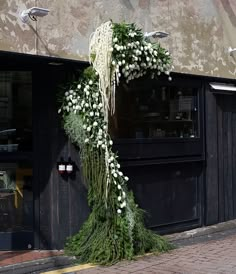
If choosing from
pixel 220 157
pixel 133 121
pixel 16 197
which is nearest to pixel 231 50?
pixel 220 157

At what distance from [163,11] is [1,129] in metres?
3.23

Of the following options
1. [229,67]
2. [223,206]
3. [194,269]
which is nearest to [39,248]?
[194,269]

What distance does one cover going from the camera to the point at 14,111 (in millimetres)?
7434

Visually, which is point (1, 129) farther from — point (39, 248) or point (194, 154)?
point (194, 154)

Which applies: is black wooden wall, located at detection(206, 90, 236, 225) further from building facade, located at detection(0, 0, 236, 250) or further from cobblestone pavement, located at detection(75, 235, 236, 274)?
cobblestone pavement, located at detection(75, 235, 236, 274)

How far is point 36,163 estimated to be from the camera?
7242 mm

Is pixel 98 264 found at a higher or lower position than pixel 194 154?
lower

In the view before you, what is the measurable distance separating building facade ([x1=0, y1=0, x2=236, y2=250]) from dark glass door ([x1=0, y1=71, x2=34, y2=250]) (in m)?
0.01

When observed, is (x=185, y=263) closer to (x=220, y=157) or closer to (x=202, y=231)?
(x=202, y=231)

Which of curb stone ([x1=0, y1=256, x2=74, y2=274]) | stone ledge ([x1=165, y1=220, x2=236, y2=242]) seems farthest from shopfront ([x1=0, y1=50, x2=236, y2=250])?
curb stone ([x1=0, y1=256, x2=74, y2=274])

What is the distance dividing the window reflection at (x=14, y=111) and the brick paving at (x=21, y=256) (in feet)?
4.72

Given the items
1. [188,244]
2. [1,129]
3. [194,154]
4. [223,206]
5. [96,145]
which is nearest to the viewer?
[96,145]

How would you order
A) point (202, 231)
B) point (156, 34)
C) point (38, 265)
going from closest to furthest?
point (38, 265), point (156, 34), point (202, 231)

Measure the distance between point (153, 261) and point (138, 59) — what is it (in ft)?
8.95
